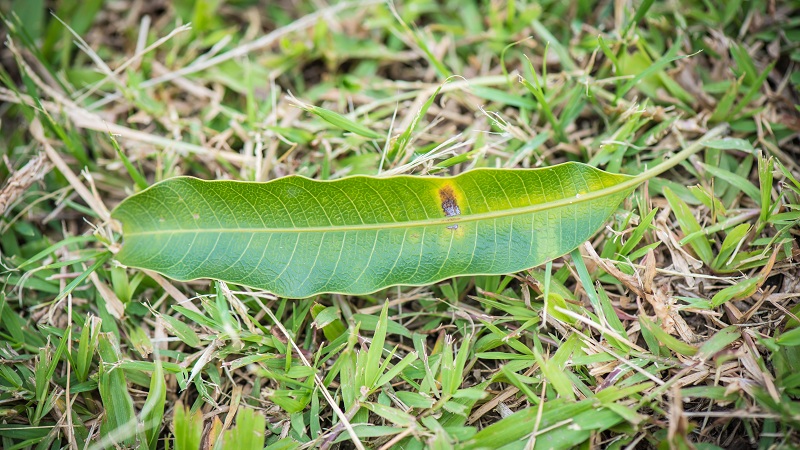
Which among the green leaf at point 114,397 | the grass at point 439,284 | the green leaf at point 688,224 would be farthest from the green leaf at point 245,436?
the green leaf at point 688,224

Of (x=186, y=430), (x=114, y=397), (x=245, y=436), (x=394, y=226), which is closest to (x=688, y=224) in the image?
(x=394, y=226)

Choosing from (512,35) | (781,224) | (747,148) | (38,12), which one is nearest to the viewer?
(781,224)

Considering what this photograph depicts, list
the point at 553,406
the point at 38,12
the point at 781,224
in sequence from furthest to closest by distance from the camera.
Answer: the point at 38,12 → the point at 781,224 → the point at 553,406

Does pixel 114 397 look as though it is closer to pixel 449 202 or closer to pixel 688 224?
pixel 449 202

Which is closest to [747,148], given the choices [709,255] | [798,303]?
[709,255]

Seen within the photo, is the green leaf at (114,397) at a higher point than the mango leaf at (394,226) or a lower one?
lower

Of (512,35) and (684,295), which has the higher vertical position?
(512,35)

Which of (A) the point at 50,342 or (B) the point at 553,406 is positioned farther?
(A) the point at 50,342

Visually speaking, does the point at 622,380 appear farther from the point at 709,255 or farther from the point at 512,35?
the point at 512,35

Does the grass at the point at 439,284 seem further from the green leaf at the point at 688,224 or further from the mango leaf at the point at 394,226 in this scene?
the mango leaf at the point at 394,226
